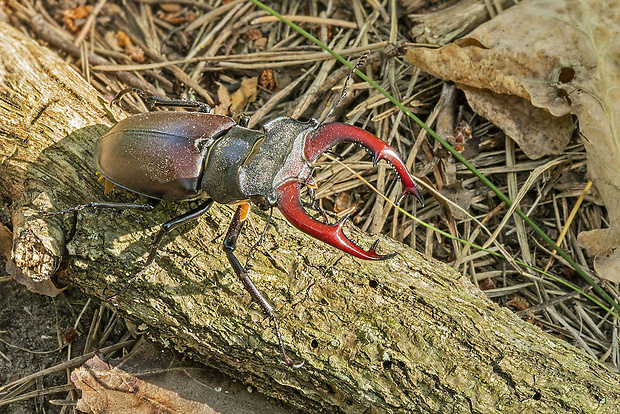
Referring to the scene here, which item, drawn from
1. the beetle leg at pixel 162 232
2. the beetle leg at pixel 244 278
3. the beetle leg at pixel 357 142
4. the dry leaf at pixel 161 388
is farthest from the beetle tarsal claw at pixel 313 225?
the dry leaf at pixel 161 388

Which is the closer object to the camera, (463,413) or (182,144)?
(463,413)

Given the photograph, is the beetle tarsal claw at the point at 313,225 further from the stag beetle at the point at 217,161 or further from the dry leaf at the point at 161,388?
the dry leaf at the point at 161,388

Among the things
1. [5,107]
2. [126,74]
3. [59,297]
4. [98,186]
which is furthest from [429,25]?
[59,297]

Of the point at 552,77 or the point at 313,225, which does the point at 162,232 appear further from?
the point at 552,77

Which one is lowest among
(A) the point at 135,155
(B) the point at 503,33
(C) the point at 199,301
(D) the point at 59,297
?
(D) the point at 59,297

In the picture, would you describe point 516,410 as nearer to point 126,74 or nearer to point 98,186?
point 98,186

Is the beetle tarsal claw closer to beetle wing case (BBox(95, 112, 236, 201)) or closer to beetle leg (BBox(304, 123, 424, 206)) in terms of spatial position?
beetle leg (BBox(304, 123, 424, 206))

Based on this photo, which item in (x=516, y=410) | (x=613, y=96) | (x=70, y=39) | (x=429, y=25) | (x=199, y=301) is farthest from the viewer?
(x=70, y=39)
